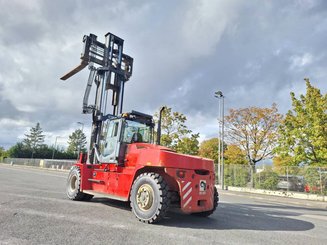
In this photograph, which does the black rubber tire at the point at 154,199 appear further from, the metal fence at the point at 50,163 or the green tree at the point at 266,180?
the metal fence at the point at 50,163

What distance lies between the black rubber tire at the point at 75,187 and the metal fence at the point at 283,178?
18.1 meters

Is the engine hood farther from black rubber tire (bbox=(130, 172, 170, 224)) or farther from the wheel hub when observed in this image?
the wheel hub

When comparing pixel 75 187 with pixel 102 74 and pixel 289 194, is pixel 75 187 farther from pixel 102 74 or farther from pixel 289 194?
pixel 289 194

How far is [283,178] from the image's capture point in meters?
22.9

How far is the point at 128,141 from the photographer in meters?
8.48

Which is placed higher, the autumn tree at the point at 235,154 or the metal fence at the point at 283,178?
the autumn tree at the point at 235,154

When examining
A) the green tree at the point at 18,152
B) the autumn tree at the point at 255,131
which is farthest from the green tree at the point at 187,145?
the green tree at the point at 18,152

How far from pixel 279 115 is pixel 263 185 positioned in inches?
534

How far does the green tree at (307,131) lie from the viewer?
2428 cm

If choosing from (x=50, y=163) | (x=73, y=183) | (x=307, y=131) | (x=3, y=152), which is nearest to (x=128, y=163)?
(x=73, y=183)

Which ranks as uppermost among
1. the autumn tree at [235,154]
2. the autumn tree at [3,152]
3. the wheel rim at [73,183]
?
the autumn tree at [3,152]

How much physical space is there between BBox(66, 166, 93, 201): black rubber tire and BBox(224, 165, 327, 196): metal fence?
59.5ft

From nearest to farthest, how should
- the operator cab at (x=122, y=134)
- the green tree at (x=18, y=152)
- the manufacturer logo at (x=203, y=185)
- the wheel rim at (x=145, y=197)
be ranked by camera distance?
the wheel rim at (x=145, y=197), the manufacturer logo at (x=203, y=185), the operator cab at (x=122, y=134), the green tree at (x=18, y=152)

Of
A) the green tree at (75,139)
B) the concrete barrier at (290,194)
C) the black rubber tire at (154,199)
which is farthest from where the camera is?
the green tree at (75,139)
